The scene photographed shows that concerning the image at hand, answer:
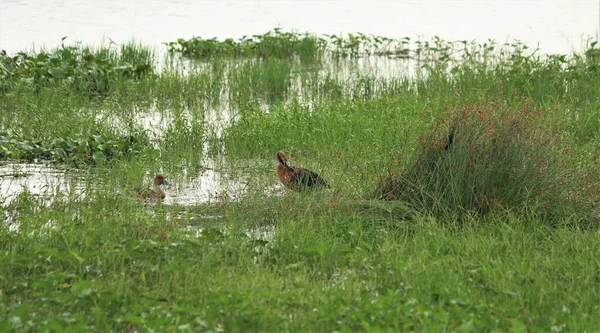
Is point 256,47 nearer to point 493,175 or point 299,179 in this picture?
point 299,179

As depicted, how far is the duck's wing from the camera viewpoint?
305 inches

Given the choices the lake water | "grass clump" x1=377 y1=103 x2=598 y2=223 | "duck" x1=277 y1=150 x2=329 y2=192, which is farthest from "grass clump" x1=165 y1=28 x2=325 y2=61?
"grass clump" x1=377 y1=103 x2=598 y2=223

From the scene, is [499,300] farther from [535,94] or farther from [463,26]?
[463,26]

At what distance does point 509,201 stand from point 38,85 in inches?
242

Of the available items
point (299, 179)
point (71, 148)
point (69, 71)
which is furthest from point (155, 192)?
point (69, 71)

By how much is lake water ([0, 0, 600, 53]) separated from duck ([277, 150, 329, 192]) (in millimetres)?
8198

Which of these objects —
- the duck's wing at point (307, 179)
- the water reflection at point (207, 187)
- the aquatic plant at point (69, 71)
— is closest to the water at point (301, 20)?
the aquatic plant at point (69, 71)

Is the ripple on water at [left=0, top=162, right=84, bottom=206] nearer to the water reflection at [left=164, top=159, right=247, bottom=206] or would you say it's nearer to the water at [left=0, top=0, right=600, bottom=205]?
the water reflection at [left=164, top=159, right=247, bottom=206]

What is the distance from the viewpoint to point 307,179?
25.4ft

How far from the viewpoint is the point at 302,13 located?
21.2m

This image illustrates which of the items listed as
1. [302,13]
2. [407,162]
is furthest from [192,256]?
[302,13]

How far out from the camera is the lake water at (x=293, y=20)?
1716 cm

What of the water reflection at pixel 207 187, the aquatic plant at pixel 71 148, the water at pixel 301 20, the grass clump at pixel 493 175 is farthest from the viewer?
the water at pixel 301 20

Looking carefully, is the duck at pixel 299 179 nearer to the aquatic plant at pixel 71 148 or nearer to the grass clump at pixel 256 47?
the aquatic plant at pixel 71 148
